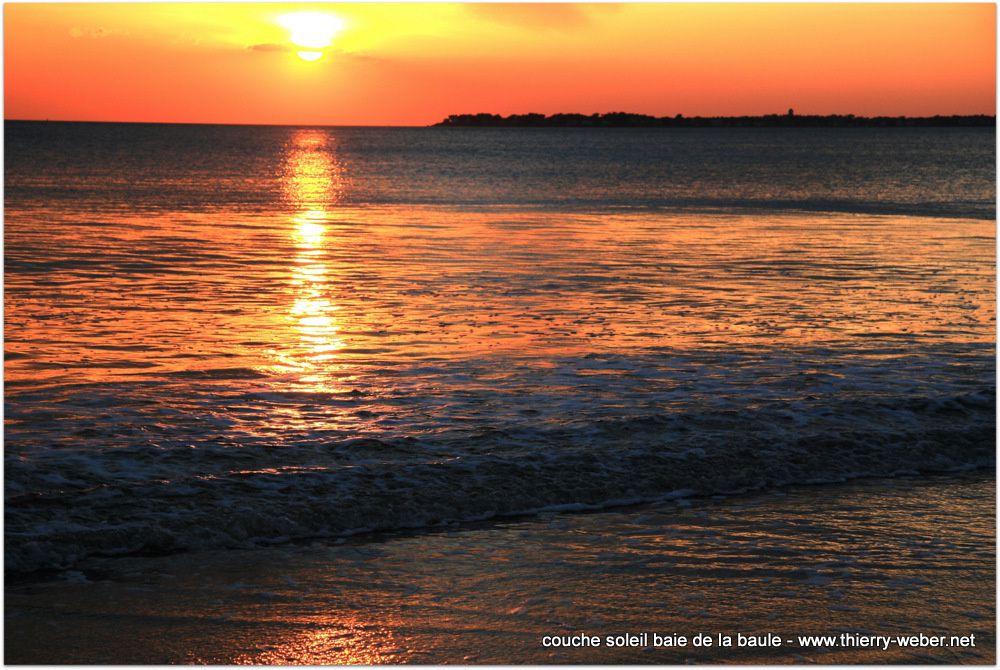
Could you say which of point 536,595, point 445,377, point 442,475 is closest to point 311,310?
point 445,377

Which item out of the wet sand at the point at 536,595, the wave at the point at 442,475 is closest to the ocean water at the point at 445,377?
the wave at the point at 442,475

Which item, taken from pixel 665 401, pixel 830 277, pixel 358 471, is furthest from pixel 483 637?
pixel 830 277

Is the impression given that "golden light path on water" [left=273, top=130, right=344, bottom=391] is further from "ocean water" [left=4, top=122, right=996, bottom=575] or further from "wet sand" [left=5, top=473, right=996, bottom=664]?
"wet sand" [left=5, top=473, right=996, bottom=664]

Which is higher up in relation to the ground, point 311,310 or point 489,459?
point 311,310

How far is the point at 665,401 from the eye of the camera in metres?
9.73

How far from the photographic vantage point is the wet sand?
4.88 metres

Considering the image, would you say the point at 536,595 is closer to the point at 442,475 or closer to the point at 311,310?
the point at 442,475

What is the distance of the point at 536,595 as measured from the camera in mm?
5461

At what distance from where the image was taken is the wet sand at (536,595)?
4.88 metres

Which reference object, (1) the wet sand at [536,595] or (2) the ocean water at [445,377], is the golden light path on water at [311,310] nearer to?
(2) the ocean water at [445,377]

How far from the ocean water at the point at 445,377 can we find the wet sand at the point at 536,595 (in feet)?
1.82

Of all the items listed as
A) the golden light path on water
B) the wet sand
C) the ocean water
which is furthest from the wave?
the golden light path on water

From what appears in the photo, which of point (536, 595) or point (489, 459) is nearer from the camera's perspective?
point (536, 595)

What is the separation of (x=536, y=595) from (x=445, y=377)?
5.06 m
